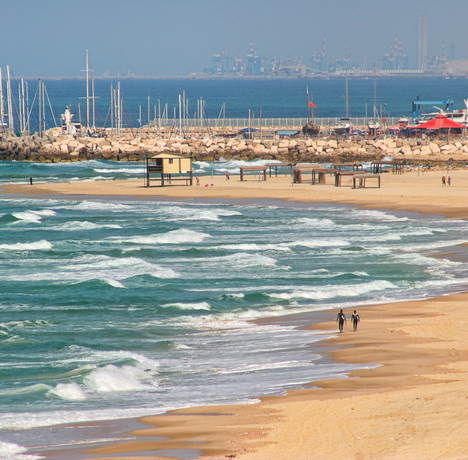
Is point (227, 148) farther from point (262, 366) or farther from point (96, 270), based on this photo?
point (262, 366)

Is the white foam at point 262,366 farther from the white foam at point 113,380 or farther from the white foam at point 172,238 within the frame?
the white foam at point 172,238

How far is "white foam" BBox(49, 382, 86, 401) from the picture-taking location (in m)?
16.3

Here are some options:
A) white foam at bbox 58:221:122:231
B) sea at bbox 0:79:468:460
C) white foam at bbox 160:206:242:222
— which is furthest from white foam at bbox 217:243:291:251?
white foam at bbox 58:221:122:231

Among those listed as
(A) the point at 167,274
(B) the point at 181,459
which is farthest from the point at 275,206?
(B) the point at 181,459

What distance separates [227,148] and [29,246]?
173 feet

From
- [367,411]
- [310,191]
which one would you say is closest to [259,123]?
[310,191]

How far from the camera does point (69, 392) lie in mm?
16531

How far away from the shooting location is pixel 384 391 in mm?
14891

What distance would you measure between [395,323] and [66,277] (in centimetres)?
1458

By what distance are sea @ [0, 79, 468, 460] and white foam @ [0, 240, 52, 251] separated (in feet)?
0.34

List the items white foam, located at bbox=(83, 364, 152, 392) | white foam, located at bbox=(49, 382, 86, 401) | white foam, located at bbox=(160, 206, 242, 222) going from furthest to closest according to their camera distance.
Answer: white foam, located at bbox=(160, 206, 242, 222) → white foam, located at bbox=(83, 364, 152, 392) → white foam, located at bbox=(49, 382, 86, 401)

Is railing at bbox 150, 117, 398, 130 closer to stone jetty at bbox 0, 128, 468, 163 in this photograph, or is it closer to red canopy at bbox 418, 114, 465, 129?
stone jetty at bbox 0, 128, 468, 163

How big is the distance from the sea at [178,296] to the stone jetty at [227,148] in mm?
34107

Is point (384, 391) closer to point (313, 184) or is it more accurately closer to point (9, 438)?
point (9, 438)
